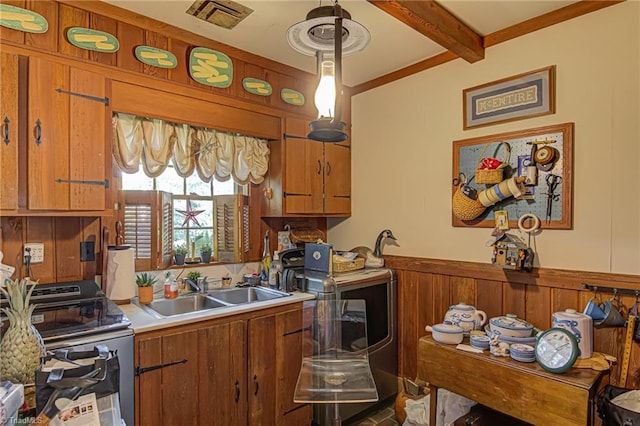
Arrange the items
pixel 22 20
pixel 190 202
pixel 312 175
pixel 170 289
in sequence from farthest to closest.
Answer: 1. pixel 312 175
2. pixel 190 202
3. pixel 170 289
4. pixel 22 20

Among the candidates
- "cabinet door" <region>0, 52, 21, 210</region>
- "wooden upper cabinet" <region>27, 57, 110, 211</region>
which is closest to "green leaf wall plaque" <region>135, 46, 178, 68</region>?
"wooden upper cabinet" <region>27, 57, 110, 211</region>

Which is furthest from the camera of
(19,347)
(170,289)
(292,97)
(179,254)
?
(292,97)

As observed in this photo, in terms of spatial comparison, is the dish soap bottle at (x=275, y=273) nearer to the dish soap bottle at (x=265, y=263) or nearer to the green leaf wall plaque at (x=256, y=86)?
the dish soap bottle at (x=265, y=263)

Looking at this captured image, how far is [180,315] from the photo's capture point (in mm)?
1984

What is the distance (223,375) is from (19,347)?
1.07 metres

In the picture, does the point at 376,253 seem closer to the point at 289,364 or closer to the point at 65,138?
the point at 289,364

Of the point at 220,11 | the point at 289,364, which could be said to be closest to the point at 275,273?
the point at 289,364

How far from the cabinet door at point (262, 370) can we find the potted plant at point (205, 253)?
30.5 inches

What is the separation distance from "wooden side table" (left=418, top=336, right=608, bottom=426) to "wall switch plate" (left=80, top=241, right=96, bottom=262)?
6.58 feet

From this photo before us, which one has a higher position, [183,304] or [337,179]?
[337,179]

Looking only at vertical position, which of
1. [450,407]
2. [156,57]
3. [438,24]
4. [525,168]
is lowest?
[450,407]

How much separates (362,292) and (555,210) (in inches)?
52.5

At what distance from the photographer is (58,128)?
6.16 feet

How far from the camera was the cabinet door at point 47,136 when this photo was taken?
1.81 metres
